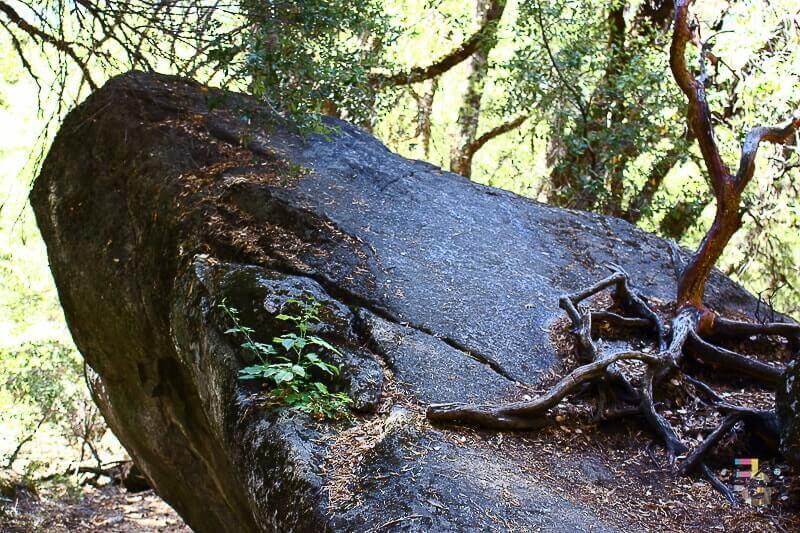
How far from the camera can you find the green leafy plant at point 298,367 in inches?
173

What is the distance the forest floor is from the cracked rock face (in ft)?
7.07

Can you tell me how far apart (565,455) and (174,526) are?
7.93 meters

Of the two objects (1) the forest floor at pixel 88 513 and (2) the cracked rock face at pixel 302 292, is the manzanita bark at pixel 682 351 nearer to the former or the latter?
(2) the cracked rock face at pixel 302 292

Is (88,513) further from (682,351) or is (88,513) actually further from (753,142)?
(753,142)

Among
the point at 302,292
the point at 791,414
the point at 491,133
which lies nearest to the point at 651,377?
the point at 791,414

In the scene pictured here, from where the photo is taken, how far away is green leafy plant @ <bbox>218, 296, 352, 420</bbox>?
4.39 metres

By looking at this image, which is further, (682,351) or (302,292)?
(682,351)

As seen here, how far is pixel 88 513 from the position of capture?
11.0 meters

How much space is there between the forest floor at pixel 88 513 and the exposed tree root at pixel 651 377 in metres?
7.23

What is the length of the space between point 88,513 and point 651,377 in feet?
29.6

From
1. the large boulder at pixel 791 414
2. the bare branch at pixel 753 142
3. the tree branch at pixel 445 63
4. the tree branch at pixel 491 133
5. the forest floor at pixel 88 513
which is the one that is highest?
the tree branch at pixel 445 63

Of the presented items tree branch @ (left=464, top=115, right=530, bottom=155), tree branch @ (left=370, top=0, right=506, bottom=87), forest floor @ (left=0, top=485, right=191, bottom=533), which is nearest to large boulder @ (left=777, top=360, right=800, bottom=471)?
forest floor @ (left=0, top=485, right=191, bottom=533)

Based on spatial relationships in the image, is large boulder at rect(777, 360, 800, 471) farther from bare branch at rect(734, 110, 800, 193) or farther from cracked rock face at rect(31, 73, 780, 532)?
bare branch at rect(734, 110, 800, 193)

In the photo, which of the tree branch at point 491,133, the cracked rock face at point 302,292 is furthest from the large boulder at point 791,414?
the tree branch at point 491,133
